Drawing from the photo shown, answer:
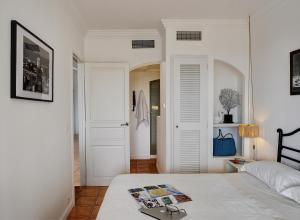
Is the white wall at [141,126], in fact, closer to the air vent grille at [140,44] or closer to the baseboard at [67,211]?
the air vent grille at [140,44]

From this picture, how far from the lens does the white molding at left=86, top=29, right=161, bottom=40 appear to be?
12.8 ft

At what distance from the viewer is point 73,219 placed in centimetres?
271

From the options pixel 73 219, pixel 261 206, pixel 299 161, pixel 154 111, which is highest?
pixel 154 111

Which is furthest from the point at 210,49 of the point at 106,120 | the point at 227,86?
the point at 106,120

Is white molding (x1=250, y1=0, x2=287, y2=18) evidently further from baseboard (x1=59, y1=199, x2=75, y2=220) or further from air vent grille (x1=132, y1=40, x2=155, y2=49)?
baseboard (x1=59, y1=199, x2=75, y2=220)

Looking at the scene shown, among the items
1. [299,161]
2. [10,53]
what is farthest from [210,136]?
[10,53]

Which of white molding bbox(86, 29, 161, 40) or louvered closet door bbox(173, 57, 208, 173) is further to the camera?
white molding bbox(86, 29, 161, 40)

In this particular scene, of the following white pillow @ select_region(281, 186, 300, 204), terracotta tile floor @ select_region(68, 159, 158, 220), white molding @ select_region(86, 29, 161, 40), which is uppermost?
white molding @ select_region(86, 29, 161, 40)

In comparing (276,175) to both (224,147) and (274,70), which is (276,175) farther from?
(224,147)

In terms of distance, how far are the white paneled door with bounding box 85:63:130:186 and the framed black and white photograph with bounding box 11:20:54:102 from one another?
1.68 m

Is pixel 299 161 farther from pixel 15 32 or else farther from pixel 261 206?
pixel 15 32

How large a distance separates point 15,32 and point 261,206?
217 centimetres

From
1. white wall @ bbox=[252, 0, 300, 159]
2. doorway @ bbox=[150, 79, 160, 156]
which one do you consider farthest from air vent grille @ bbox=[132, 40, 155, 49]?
white wall @ bbox=[252, 0, 300, 159]

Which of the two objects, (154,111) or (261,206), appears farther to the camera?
(154,111)
